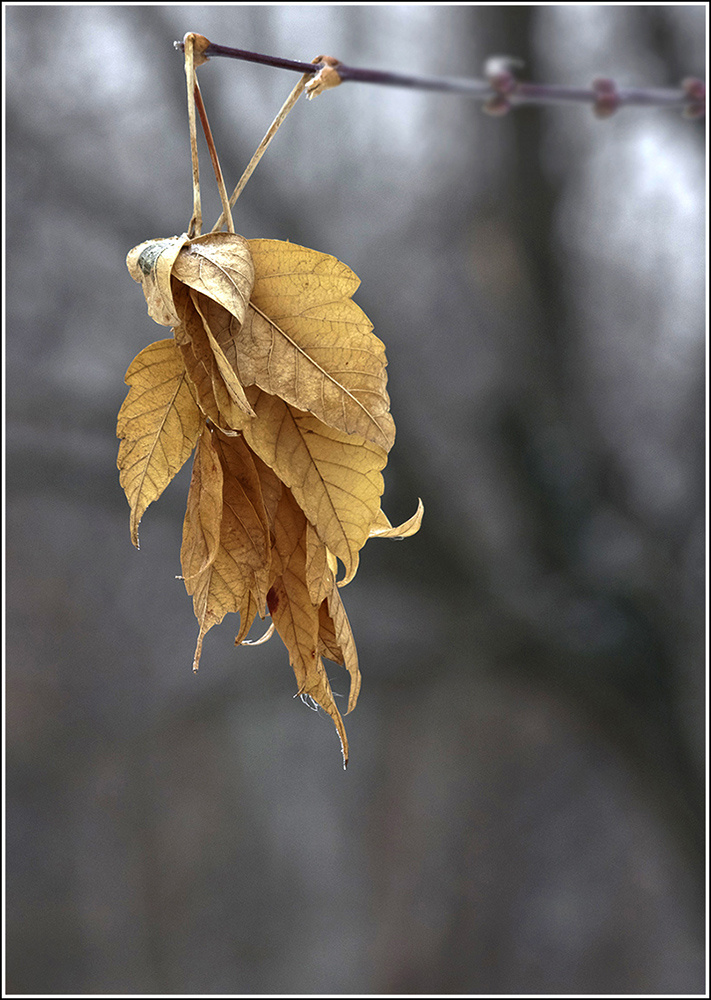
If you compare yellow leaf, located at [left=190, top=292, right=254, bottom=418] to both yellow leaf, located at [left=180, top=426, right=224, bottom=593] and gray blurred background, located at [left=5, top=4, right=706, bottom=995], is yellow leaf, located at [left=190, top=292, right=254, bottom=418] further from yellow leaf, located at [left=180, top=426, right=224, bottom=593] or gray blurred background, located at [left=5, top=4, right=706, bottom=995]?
gray blurred background, located at [left=5, top=4, right=706, bottom=995]

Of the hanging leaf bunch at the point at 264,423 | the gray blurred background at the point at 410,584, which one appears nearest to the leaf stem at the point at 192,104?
the hanging leaf bunch at the point at 264,423

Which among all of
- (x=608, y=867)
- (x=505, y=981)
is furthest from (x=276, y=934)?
(x=608, y=867)

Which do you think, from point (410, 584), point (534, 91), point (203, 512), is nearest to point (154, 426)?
point (203, 512)

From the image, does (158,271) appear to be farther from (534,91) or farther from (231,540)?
(534,91)

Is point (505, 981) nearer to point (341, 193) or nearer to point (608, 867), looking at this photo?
point (608, 867)

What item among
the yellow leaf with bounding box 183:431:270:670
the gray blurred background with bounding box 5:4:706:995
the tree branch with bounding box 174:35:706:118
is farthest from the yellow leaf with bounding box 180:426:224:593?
the gray blurred background with bounding box 5:4:706:995
